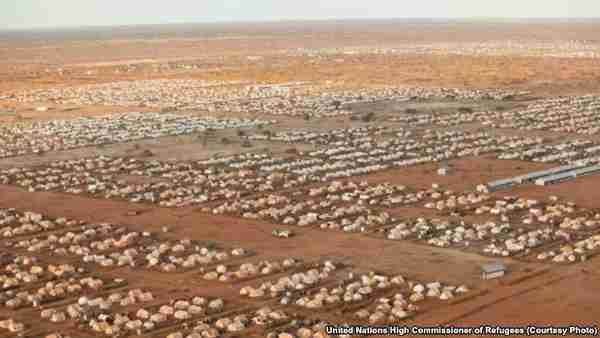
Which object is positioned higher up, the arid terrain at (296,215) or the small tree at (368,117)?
the arid terrain at (296,215)

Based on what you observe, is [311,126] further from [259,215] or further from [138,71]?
[138,71]

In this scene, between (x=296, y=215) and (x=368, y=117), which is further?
(x=368, y=117)

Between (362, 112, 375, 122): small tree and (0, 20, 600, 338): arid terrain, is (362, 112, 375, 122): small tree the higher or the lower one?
the lower one

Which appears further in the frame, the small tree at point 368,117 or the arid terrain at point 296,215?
the small tree at point 368,117

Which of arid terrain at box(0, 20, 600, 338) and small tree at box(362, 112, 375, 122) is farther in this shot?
small tree at box(362, 112, 375, 122)

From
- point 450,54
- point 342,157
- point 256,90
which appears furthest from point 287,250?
point 450,54

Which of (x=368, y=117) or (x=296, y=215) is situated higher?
(x=296, y=215)

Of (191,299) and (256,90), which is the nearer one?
(191,299)

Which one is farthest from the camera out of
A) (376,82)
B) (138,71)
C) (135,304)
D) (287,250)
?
(138,71)
